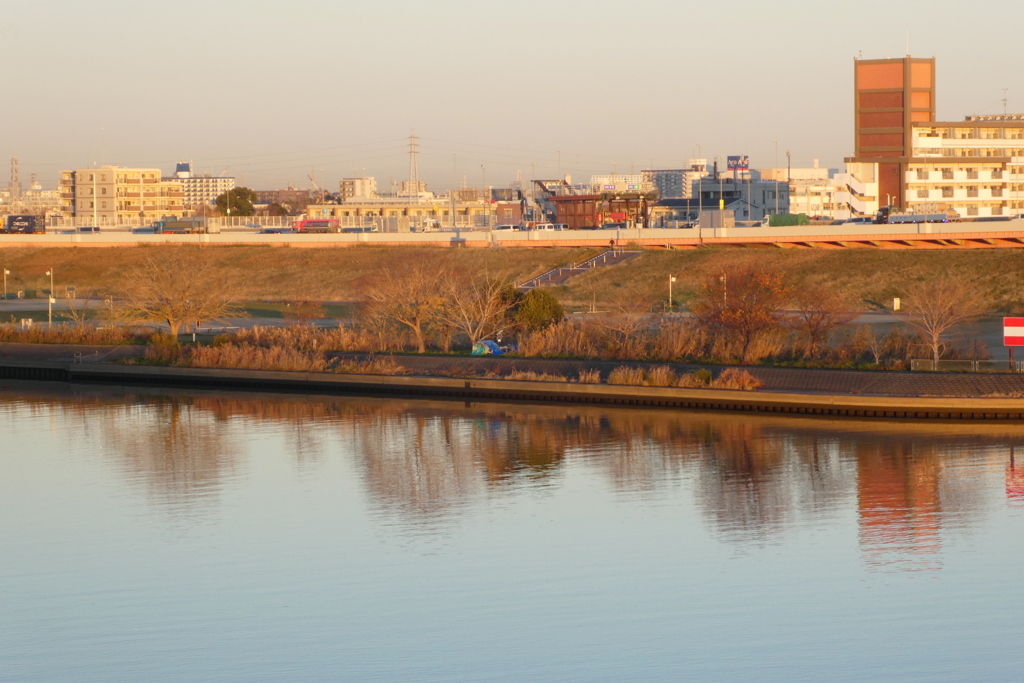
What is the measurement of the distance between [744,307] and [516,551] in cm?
2077

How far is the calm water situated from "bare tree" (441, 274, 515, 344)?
943cm

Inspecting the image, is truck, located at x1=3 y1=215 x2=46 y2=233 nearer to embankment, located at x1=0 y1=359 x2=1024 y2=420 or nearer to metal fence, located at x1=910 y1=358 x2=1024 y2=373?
embankment, located at x1=0 y1=359 x2=1024 y2=420

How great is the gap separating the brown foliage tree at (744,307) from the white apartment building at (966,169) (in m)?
75.6

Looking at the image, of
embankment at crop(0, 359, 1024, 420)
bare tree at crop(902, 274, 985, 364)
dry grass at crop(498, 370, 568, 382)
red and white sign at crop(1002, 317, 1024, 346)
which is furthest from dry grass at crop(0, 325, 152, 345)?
red and white sign at crop(1002, 317, 1024, 346)

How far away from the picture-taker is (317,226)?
365ft

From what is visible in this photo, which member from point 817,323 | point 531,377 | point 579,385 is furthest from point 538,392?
point 817,323

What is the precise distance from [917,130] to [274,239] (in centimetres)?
5746

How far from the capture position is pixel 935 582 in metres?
18.1

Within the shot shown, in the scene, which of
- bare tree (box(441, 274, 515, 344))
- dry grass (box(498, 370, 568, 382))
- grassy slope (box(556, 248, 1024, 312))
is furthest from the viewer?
grassy slope (box(556, 248, 1024, 312))

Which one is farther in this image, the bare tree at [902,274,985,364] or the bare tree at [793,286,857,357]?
the bare tree at [793,286,857,357]

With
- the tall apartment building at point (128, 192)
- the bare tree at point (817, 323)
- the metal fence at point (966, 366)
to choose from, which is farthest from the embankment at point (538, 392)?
the tall apartment building at point (128, 192)

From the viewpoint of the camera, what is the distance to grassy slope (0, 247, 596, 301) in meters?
78.1

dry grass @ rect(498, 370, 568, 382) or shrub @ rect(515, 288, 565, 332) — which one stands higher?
shrub @ rect(515, 288, 565, 332)

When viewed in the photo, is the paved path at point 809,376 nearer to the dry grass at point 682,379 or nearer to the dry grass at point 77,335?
the dry grass at point 682,379
